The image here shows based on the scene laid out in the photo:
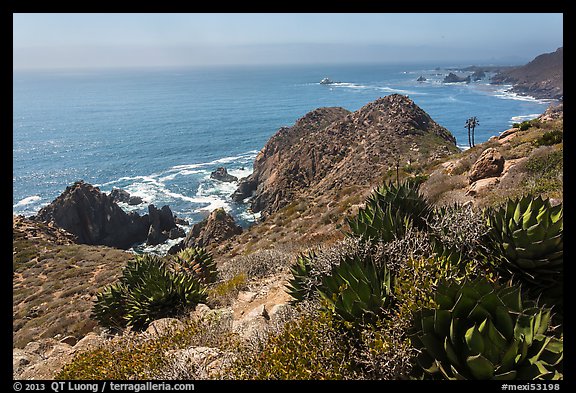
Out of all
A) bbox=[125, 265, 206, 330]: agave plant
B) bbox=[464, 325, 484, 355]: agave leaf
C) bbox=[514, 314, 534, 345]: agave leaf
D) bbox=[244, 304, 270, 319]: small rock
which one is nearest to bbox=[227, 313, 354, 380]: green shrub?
bbox=[464, 325, 484, 355]: agave leaf

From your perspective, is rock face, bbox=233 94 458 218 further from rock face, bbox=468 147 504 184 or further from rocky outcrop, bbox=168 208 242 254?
rock face, bbox=468 147 504 184

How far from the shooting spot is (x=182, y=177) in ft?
245

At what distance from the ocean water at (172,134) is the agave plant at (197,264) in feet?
117

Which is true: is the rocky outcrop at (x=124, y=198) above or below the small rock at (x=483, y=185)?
below

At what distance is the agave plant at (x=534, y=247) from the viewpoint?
397 cm

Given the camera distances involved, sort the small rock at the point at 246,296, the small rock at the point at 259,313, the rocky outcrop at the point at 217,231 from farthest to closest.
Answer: the rocky outcrop at the point at 217,231, the small rock at the point at 246,296, the small rock at the point at 259,313

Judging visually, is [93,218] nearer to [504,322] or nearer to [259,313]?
[259,313]

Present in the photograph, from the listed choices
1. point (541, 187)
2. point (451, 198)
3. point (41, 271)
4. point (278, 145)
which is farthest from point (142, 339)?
point (278, 145)

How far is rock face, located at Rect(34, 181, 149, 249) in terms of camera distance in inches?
1866

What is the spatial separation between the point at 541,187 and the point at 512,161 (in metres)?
6.08

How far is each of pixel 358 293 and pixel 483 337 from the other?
1.30 metres

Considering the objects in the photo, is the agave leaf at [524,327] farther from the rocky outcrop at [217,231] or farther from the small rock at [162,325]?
the rocky outcrop at [217,231]

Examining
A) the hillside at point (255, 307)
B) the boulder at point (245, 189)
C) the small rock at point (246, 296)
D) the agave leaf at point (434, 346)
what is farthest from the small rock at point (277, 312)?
the boulder at point (245, 189)
